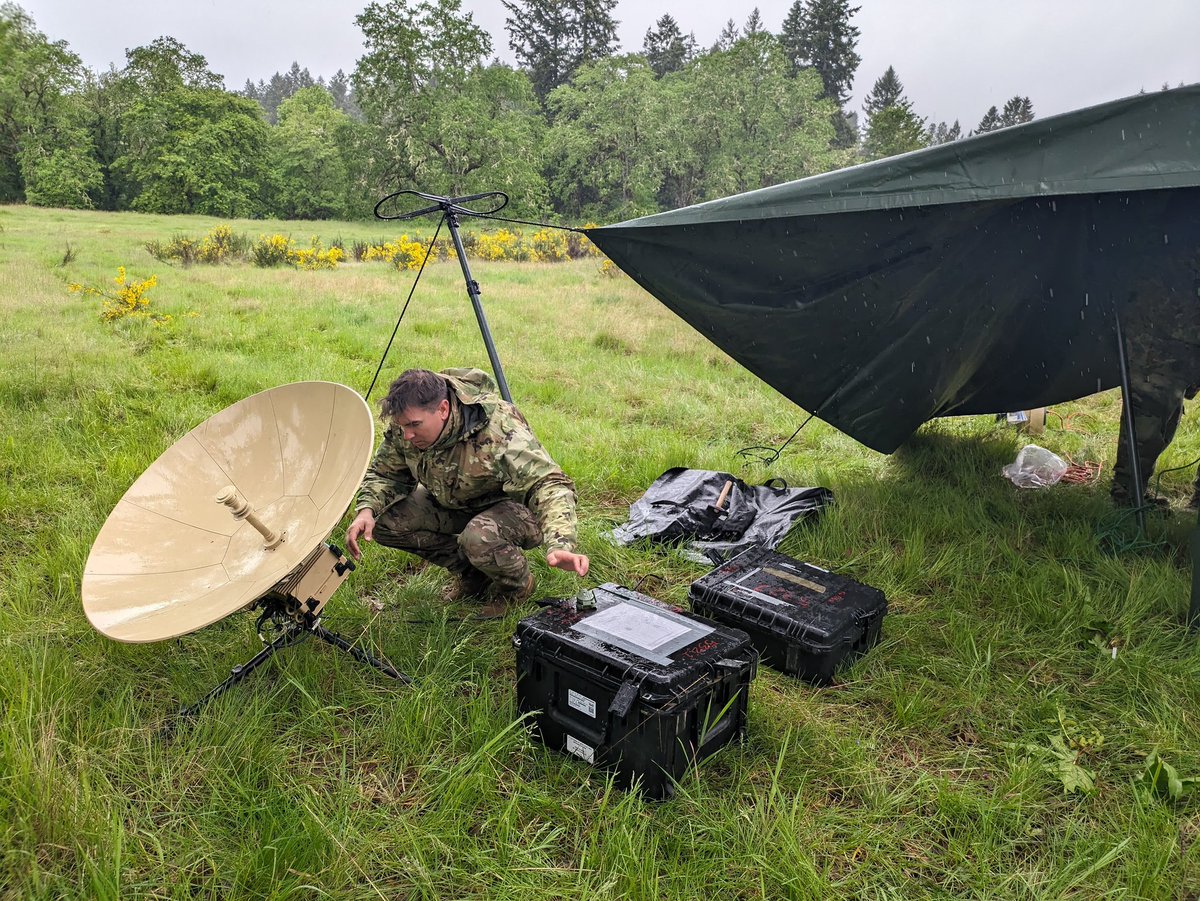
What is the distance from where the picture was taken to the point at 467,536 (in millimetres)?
3166

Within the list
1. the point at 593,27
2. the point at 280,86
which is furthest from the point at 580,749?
the point at 280,86

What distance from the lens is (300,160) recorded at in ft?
126

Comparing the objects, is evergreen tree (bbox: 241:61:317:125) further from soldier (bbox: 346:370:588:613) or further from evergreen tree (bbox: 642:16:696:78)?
soldier (bbox: 346:370:588:613)

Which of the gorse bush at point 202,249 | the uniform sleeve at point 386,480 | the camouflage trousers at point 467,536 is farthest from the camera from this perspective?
the gorse bush at point 202,249

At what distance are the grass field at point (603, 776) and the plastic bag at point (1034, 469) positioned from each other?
0.59 ft

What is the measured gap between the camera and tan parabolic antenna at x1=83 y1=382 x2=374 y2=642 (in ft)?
7.84

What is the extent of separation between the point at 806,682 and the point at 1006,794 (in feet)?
2.56

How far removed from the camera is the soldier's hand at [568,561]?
2541 mm

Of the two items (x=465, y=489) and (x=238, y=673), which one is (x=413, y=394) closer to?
(x=465, y=489)

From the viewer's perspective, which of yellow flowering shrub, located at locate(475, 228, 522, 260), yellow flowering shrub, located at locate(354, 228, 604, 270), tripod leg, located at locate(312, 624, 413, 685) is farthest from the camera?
yellow flowering shrub, located at locate(475, 228, 522, 260)

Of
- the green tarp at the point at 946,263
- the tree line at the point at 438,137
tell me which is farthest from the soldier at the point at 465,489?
the tree line at the point at 438,137

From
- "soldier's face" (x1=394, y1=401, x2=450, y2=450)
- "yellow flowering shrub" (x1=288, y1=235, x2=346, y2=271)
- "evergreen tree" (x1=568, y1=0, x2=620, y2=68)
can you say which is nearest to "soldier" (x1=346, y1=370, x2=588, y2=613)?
"soldier's face" (x1=394, y1=401, x2=450, y2=450)

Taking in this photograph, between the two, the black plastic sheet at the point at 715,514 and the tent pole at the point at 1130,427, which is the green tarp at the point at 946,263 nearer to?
the tent pole at the point at 1130,427

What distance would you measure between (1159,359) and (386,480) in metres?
3.94
